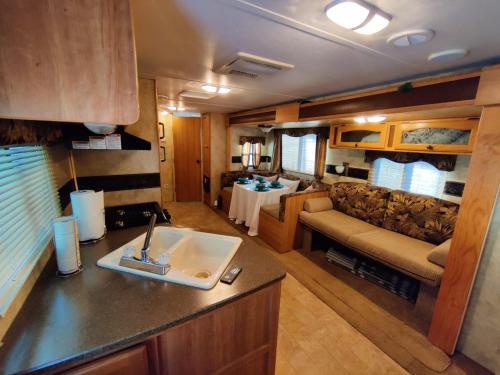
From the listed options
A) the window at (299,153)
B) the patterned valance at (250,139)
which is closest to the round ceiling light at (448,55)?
the window at (299,153)

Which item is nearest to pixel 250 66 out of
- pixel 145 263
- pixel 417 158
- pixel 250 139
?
pixel 145 263

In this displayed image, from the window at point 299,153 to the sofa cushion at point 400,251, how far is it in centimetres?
207

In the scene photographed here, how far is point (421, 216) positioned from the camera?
7.92 feet

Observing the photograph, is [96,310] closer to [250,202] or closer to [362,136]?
[250,202]

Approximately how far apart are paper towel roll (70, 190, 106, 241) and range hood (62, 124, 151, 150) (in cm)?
37

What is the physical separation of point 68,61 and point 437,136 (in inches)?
123

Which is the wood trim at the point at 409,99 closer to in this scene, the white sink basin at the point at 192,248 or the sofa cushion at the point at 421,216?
the sofa cushion at the point at 421,216

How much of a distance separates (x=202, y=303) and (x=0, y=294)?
0.69 metres

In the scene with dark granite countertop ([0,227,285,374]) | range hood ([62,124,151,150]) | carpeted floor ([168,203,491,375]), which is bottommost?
carpeted floor ([168,203,491,375])

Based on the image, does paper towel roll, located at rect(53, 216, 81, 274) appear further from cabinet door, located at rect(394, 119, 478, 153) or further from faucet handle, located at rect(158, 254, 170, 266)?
cabinet door, located at rect(394, 119, 478, 153)

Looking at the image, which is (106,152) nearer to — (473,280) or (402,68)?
(402,68)

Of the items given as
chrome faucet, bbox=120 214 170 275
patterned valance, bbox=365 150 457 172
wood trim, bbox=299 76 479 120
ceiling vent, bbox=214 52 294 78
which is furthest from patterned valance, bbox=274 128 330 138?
chrome faucet, bbox=120 214 170 275

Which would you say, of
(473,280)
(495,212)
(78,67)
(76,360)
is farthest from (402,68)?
(76,360)

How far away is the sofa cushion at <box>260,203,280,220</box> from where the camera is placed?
321 centimetres
